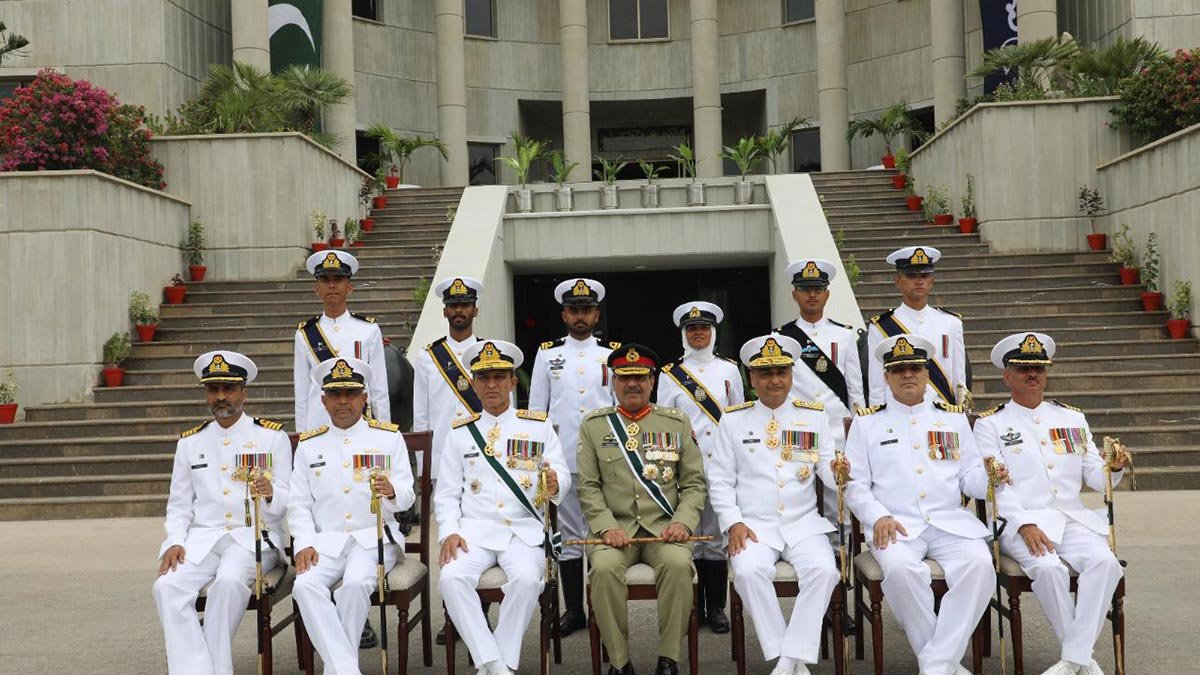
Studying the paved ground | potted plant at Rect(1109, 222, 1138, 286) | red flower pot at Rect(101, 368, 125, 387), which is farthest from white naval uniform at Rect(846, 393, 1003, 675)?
red flower pot at Rect(101, 368, 125, 387)

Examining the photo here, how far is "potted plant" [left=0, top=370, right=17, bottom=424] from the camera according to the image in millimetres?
13414

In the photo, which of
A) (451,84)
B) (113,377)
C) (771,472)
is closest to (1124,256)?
(771,472)

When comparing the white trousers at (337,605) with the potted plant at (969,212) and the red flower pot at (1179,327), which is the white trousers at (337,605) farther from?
the potted plant at (969,212)

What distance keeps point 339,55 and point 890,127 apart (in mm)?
10706

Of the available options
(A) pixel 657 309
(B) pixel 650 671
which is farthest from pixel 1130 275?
(B) pixel 650 671

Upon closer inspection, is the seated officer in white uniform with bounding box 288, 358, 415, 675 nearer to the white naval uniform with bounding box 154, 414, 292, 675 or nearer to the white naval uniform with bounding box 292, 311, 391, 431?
the white naval uniform with bounding box 154, 414, 292, 675

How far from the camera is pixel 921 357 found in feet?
19.1

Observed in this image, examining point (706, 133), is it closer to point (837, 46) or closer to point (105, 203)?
point (837, 46)

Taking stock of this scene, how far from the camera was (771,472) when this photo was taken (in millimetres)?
5977

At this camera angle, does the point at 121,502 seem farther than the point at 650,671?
Yes

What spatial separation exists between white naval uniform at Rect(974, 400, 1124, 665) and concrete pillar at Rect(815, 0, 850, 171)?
2023 cm

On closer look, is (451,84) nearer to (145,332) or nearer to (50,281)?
(145,332)

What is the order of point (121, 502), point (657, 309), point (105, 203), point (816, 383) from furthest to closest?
point (657, 309)
point (105, 203)
point (121, 502)
point (816, 383)

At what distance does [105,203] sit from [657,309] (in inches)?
411
